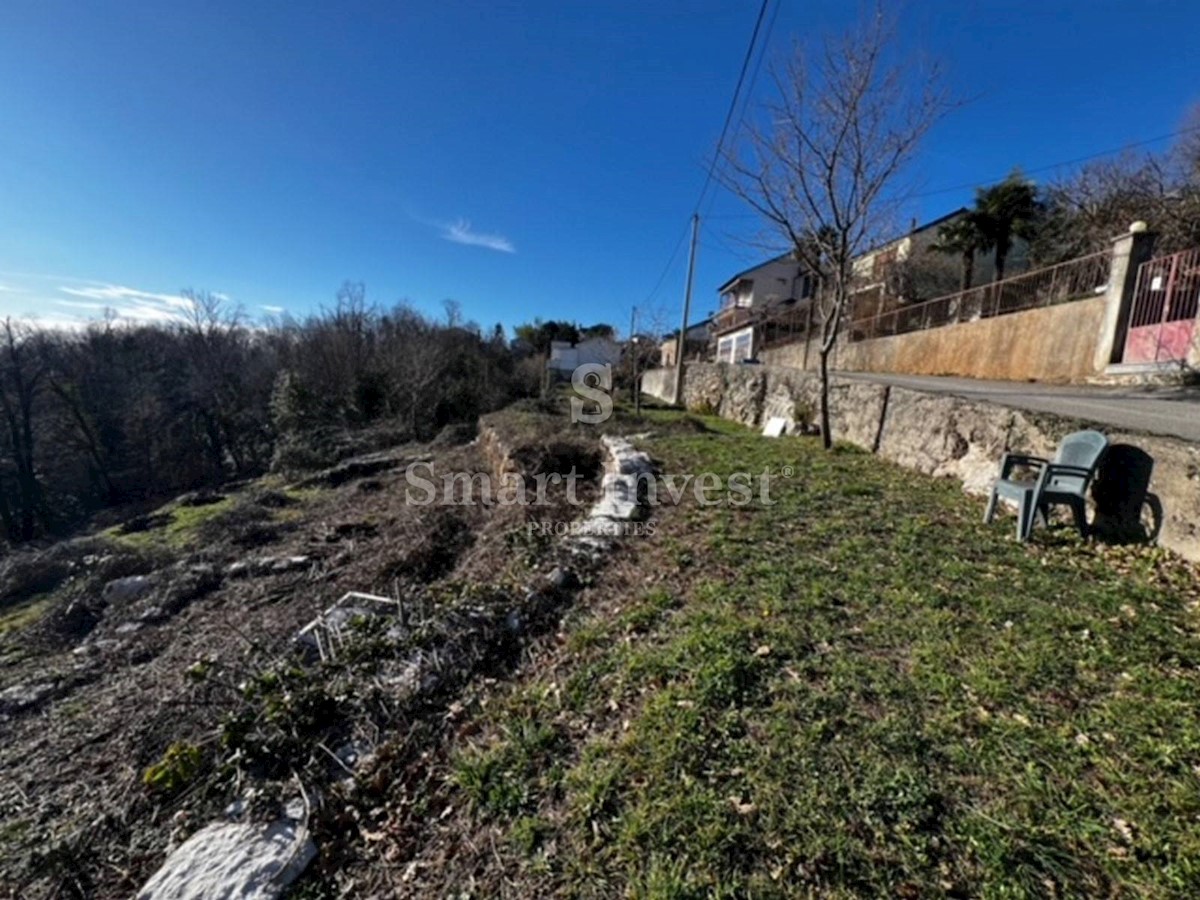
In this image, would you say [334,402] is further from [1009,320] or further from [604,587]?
[1009,320]

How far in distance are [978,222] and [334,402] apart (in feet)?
90.6

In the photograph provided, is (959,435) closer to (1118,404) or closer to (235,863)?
(1118,404)

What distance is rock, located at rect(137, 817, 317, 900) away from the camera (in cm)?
172

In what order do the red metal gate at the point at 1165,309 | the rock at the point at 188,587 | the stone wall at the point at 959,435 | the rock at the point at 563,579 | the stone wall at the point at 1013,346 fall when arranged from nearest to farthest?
the stone wall at the point at 959,435
the rock at the point at 563,579
the rock at the point at 188,587
the red metal gate at the point at 1165,309
the stone wall at the point at 1013,346

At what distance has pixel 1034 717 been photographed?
205 centimetres

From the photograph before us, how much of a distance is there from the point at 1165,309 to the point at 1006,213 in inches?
576

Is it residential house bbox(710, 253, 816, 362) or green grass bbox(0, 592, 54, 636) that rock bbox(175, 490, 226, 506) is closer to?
green grass bbox(0, 592, 54, 636)

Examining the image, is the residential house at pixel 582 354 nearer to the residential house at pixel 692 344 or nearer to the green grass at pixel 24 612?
the residential house at pixel 692 344

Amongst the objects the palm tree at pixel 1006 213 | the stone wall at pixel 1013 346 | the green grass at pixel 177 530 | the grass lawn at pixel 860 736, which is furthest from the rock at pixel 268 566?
the palm tree at pixel 1006 213

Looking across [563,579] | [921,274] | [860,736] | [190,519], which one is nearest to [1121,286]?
[860,736]

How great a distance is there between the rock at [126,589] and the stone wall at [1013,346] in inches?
638

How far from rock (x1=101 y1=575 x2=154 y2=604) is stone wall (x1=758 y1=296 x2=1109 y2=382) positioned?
1621 cm

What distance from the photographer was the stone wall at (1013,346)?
29.4 ft

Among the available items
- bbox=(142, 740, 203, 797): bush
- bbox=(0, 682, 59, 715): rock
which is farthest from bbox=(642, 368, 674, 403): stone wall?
bbox=(142, 740, 203, 797): bush
